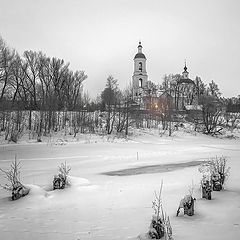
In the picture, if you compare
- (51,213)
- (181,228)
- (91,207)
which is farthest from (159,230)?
(51,213)

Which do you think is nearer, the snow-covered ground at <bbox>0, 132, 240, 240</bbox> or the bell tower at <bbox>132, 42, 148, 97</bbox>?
the snow-covered ground at <bbox>0, 132, 240, 240</bbox>

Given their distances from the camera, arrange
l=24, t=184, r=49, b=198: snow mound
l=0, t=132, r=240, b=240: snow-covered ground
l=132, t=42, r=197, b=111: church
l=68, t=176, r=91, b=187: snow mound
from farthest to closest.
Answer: l=132, t=42, r=197, b=111: church
l=68, t=176, r=91, b=187: snow mound
l=24, t=184, r=49, b=198: snow mound
l=0, t=132, r=240, b=240: snow-covered ground

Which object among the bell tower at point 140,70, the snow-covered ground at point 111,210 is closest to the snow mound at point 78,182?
the snow-covered ground at point 111,210

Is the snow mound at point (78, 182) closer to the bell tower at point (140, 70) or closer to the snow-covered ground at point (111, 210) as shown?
the snow-covered ground at point (111, 210)

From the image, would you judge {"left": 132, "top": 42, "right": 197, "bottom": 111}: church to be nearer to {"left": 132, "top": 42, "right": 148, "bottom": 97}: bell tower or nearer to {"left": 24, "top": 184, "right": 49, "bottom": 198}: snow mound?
{"left": 132, "top": 42, "right": 148, "bottom": 97}: bell tower

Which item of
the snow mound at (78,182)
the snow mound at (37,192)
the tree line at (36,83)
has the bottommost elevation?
the snow mound at (78,182)

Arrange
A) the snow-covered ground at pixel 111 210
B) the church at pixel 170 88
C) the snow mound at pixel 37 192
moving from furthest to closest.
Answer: the church at pixel 170 88 < the snow mound at pixel 37 192 < the snow-covered ground at pixel 111 210

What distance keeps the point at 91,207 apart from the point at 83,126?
19673 mm

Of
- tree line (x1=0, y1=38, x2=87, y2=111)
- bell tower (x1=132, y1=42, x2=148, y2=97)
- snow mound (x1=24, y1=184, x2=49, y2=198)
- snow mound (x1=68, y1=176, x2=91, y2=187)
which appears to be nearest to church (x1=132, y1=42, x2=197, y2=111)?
bell tower (x1=132, y1=42, x2=148, y2=97)

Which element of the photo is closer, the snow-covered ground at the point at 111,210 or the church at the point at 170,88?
the snow-covered ground at the point at 111,210

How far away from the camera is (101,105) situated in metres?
37.2

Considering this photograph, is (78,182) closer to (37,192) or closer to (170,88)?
(37,192)

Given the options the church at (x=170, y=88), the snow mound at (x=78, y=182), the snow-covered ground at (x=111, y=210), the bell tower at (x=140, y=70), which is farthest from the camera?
the bell tower at (x=140, y=70)

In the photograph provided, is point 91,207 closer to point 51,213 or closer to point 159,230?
point 51,213
